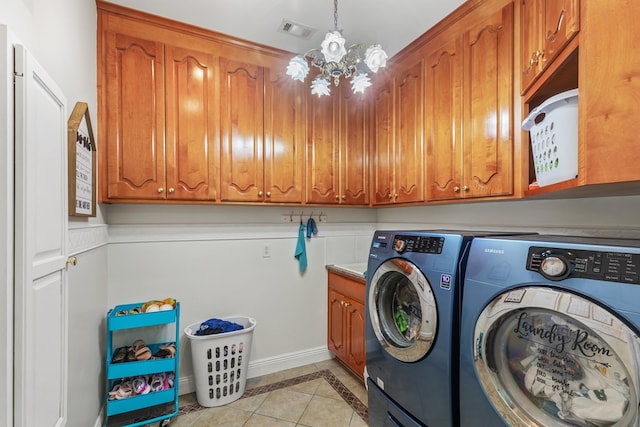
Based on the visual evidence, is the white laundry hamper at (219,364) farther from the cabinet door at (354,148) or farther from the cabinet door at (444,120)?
the cabinet door at (444,120)

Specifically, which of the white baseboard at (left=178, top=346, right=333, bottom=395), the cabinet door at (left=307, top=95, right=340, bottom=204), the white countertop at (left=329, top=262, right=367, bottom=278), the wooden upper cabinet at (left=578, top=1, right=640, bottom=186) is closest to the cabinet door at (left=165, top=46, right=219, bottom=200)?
the cabinet door at (left=307, top=95, right=340, bottom=204)

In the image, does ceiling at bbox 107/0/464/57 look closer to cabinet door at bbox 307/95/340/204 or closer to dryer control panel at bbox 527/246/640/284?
cabinet door at bbox 307/95/340/204

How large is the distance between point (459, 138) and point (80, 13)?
2139mm

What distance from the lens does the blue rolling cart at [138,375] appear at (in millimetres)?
1708

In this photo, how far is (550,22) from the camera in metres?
1.10

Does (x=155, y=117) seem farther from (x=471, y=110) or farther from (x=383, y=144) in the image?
(x=471, y=110)

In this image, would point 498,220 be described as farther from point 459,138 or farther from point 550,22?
point 550,22

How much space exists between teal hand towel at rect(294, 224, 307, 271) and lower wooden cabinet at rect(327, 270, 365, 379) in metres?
0.26

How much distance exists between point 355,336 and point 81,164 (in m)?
2.01

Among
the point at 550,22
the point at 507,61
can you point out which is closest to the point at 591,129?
the point at 550,22

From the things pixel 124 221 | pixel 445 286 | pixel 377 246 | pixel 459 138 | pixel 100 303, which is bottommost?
pixel 100 303

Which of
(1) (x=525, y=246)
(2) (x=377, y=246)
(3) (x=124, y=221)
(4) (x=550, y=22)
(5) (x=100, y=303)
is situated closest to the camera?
(1) (x=525, y=246)

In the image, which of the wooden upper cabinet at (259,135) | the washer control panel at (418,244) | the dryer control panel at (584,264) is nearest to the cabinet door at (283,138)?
the wooden upper cabinet at (259,135)

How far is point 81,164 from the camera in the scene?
4.40 feet
